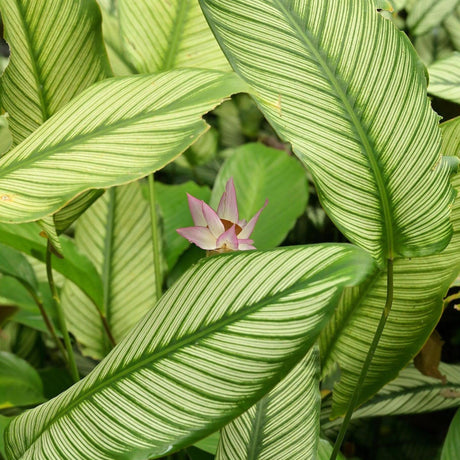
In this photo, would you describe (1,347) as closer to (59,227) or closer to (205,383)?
(59,227)

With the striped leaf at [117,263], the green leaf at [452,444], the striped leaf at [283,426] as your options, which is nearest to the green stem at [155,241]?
the striped leaf at [117,263]

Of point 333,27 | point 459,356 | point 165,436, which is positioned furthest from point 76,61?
point 459,356

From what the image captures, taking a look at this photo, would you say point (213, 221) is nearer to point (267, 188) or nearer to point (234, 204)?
point (234, 204)

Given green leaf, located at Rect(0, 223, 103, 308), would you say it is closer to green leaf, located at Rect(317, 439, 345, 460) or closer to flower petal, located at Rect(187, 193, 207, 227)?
flower petal, located at Rect(187, 193, 207, 227)

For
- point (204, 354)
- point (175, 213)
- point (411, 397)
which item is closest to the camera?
point (204, 354)

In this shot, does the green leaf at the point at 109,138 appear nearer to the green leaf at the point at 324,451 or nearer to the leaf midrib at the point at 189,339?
the leaf midrib at the point at 189,339

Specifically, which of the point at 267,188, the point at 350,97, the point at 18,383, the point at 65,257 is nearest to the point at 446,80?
the point at 350,97
